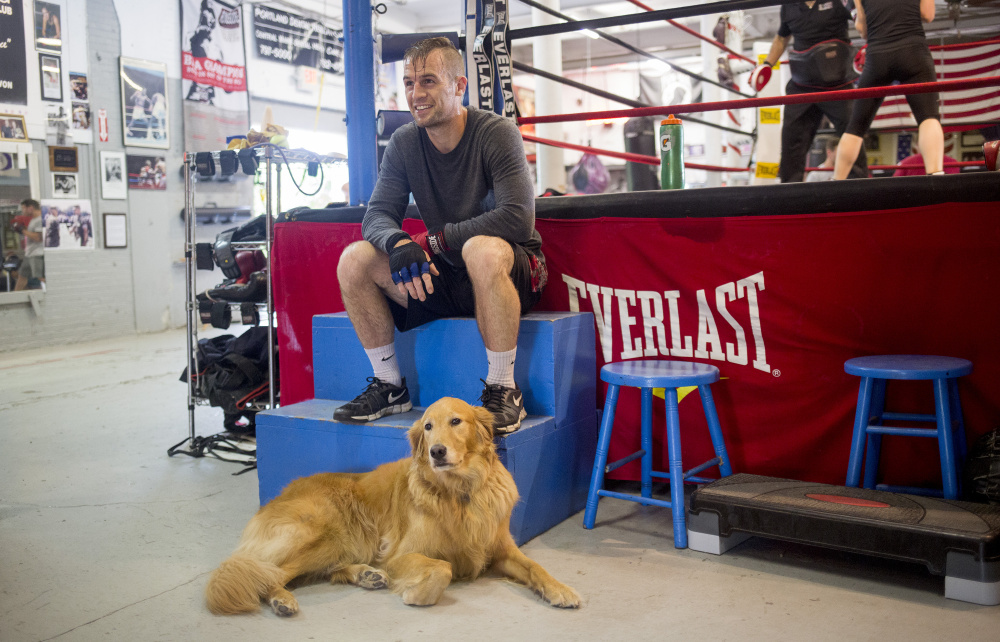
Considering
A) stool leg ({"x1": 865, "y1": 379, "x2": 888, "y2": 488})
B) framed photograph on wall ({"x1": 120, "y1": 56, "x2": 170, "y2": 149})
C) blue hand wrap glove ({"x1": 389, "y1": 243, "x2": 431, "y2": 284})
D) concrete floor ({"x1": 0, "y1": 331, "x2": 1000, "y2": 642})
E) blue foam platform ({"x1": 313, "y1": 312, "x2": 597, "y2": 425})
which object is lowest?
concrete floor ({"x1": 0, "y1": 331, "x2": 1000, "y2": 642})

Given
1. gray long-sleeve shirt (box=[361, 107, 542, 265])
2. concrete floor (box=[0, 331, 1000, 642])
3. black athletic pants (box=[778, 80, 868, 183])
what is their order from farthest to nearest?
1. black athletic pants (box=[778, 80, 868, 183])
2. gray long-sleeve shirt (box=[361, 107, 542, 265])
3. concrete floor (box=[0, 331, 1000, 642])

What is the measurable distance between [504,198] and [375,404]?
0.77 meters

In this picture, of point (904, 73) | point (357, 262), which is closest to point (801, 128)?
point (904, 73)

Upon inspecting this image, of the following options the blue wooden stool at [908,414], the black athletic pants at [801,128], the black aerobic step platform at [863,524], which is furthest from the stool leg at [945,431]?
the black athletic pants at [801,128]

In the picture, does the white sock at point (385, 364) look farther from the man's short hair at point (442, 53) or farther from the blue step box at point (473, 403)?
the man's short hair at point (442, 53)

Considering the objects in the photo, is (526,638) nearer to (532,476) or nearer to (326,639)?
(326,639)

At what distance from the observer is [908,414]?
93.9 inches

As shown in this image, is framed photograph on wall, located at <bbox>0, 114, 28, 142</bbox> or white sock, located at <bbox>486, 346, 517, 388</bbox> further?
framed photograph on wall, located at <bbox>0, 114, 28, 142</bbox>

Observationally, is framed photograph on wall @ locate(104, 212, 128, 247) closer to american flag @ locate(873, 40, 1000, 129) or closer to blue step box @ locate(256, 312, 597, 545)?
blue step box @ locate(256, 312, 597, 545)

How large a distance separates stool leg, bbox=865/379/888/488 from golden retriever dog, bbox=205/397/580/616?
1085mm

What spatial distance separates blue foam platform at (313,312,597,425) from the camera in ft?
8.21

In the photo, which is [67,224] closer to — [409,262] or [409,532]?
[409,262]

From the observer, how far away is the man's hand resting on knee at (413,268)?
236 cm

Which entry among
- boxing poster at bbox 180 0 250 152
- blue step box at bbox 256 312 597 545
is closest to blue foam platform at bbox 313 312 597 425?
blue step box at bbox 256 312 597 545
